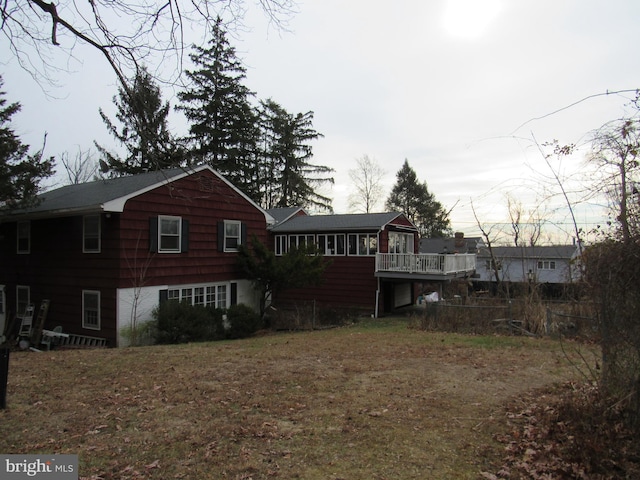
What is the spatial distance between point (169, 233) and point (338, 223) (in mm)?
8399

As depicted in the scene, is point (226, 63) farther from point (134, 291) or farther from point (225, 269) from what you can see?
point (134, 291)

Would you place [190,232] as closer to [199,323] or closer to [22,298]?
[199,323]

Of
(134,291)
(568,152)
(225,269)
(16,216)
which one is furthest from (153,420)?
(16,216)

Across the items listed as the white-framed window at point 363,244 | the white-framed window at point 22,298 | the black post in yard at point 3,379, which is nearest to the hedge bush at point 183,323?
the white-framed window at point 22,298

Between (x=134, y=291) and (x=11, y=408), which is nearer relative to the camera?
(x=11, y=408)

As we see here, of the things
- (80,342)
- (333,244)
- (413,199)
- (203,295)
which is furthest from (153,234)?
(413,199)

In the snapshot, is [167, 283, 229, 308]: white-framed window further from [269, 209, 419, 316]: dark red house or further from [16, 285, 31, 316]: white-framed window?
[16, 285, 31, 316]: white-framed window

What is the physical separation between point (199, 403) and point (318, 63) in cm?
556

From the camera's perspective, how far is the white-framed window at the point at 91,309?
1332cm

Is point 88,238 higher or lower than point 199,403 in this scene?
higher

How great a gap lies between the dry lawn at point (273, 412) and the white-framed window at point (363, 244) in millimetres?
10404

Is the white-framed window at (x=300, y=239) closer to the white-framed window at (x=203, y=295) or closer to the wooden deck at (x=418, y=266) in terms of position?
the wooden deck at (x=418, y=266)

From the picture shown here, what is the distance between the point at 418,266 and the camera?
1852 cm

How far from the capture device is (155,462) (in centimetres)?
398
